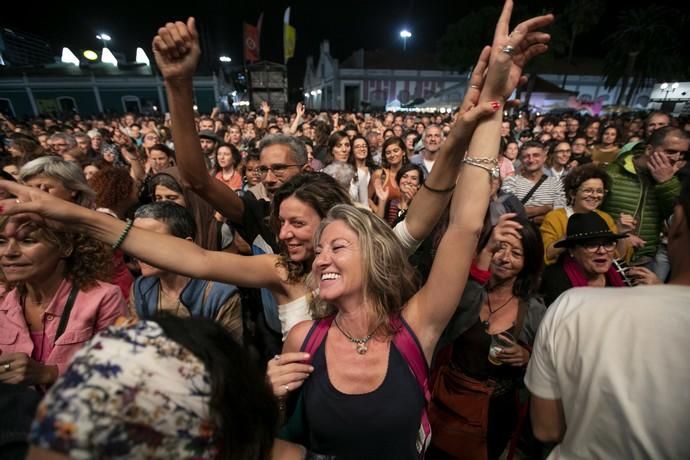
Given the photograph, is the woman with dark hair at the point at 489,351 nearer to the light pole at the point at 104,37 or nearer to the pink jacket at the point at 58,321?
the pink jacket at the point at 58,321

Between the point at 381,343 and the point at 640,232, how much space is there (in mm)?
3657

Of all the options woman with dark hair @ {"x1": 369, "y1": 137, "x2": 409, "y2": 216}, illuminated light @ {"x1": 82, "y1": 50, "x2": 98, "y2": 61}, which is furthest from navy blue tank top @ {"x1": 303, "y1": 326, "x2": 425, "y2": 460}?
illuminated light @ {"x1": 82, "y1": 50, "x2": 98, "y2": 61}

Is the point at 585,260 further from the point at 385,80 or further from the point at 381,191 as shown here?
the point at 385,80

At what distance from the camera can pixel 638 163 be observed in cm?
359

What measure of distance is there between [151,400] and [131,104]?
4957 centimetres

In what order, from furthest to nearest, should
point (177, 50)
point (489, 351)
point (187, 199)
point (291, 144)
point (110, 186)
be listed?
point (110, 186) < point (187, 199) < point (291, 144) < point (489, 351) < point (177, 50)

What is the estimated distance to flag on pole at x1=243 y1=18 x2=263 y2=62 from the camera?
Answer: 1032 inches

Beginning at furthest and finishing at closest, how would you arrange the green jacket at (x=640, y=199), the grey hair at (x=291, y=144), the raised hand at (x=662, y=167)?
the green jacket at (x=640, y=199)
the raised hand at (x=662, y=167)
the grey hair at (x=291, y=144)

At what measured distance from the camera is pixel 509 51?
1.35 metres

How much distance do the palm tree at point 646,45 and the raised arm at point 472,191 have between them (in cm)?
4913

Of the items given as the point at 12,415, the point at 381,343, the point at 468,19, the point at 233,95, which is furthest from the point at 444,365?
the point at 233,95

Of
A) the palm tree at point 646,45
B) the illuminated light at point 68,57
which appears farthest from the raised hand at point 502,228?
the illuminated light at point 68,57

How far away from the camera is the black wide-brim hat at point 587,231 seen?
2375mm

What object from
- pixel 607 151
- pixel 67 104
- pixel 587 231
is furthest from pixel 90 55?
pixel 587 231
